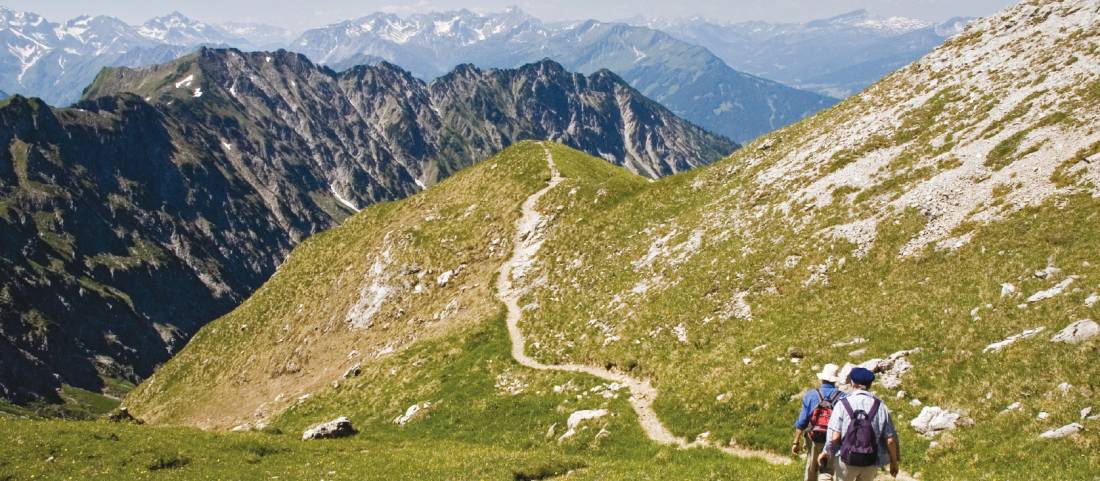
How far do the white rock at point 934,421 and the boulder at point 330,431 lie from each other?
1050 inches

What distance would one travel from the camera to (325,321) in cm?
5994

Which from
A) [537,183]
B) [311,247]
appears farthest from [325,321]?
[537,183]

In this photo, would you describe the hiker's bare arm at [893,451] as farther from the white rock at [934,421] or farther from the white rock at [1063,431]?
the white rock at [934,421]

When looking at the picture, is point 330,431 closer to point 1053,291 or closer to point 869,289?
point 869,289

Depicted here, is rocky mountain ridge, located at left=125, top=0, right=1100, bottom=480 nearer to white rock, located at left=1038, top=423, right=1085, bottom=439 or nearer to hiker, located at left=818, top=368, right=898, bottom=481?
white rock, located at left=1038, top=423, right=1085, bottom=439

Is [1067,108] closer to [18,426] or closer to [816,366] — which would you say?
[816,366]

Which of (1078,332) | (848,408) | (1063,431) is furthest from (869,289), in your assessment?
(848,408)

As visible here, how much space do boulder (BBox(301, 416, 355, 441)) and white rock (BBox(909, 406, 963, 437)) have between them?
2667 cm

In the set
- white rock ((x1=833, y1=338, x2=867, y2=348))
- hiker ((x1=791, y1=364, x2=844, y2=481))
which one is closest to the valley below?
white rock ((x1=833, y1=338, x2=867, y2=348))

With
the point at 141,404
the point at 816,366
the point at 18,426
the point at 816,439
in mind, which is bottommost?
the point at 141,404

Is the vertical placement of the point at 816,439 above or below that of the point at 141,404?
above

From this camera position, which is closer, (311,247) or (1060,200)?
(1060,200)

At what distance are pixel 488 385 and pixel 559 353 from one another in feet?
16.0

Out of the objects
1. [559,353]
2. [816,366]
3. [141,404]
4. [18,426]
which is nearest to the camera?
[816,366]
